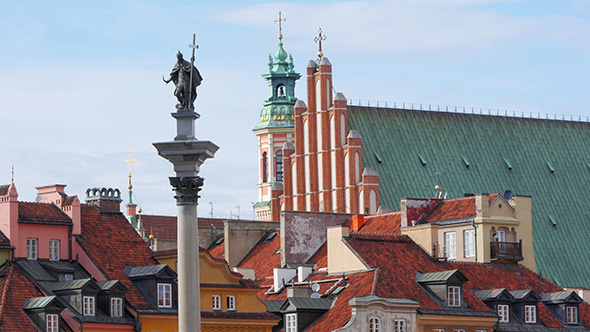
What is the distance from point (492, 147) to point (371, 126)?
1006 centimetres

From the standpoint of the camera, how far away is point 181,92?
44.7m

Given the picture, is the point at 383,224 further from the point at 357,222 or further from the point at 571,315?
the point at 571,315

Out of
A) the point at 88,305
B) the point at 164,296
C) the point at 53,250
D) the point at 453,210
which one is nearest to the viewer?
the point at 88,305

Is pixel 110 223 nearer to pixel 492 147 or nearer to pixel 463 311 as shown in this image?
pixel 463 311

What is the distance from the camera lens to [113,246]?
75250mm

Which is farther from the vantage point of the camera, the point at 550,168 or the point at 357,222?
the point at 550,168

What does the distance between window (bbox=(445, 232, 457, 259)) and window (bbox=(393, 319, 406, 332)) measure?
646 inches

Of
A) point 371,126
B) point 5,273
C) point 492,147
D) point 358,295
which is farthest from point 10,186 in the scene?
point 492,147

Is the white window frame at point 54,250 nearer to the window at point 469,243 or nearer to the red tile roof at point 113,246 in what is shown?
the red tile roof at point 113,246

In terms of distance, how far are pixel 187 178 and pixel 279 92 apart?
122m

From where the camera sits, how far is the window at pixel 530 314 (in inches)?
3236

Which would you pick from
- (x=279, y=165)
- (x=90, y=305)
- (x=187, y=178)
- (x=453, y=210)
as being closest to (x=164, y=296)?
(x=90, y=305)

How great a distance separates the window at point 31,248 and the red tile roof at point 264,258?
20.9 meters

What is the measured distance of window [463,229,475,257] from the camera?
90.4 m
